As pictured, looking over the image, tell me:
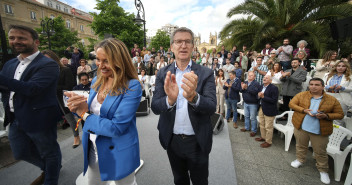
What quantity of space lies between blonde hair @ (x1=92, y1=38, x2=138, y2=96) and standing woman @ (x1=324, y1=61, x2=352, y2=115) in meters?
5.13

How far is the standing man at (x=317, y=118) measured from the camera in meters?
2.72

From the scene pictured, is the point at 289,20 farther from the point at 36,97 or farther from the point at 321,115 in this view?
the point at 36,97

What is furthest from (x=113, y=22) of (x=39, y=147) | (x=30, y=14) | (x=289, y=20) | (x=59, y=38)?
(x=39, y=147)

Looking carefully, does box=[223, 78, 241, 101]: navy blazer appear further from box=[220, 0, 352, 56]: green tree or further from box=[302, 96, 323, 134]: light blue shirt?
box=[220, 0, 352, 56]: green tree

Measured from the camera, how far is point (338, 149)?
2.98m

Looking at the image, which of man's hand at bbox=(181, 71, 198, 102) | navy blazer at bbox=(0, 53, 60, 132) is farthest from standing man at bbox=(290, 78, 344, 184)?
navy blazer at bbox=(0, 53, 60, 132)

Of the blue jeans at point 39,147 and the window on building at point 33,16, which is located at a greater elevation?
the window on building at point 33,16

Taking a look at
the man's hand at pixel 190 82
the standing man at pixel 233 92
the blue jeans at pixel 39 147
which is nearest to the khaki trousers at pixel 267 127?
the standing man at pixel 233 92

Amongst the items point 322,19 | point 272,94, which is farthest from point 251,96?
point 322,19

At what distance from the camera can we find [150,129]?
408 centimetres

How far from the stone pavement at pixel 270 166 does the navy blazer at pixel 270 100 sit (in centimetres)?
Result: 101

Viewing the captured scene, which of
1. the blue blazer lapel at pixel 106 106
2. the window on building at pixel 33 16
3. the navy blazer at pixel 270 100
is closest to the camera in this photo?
the blue blazer lapel at pixel 106 106

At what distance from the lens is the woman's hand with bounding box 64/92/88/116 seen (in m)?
1.19

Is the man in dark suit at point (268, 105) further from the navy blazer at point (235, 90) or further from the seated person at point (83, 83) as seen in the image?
the seated person at point (83, 83)
